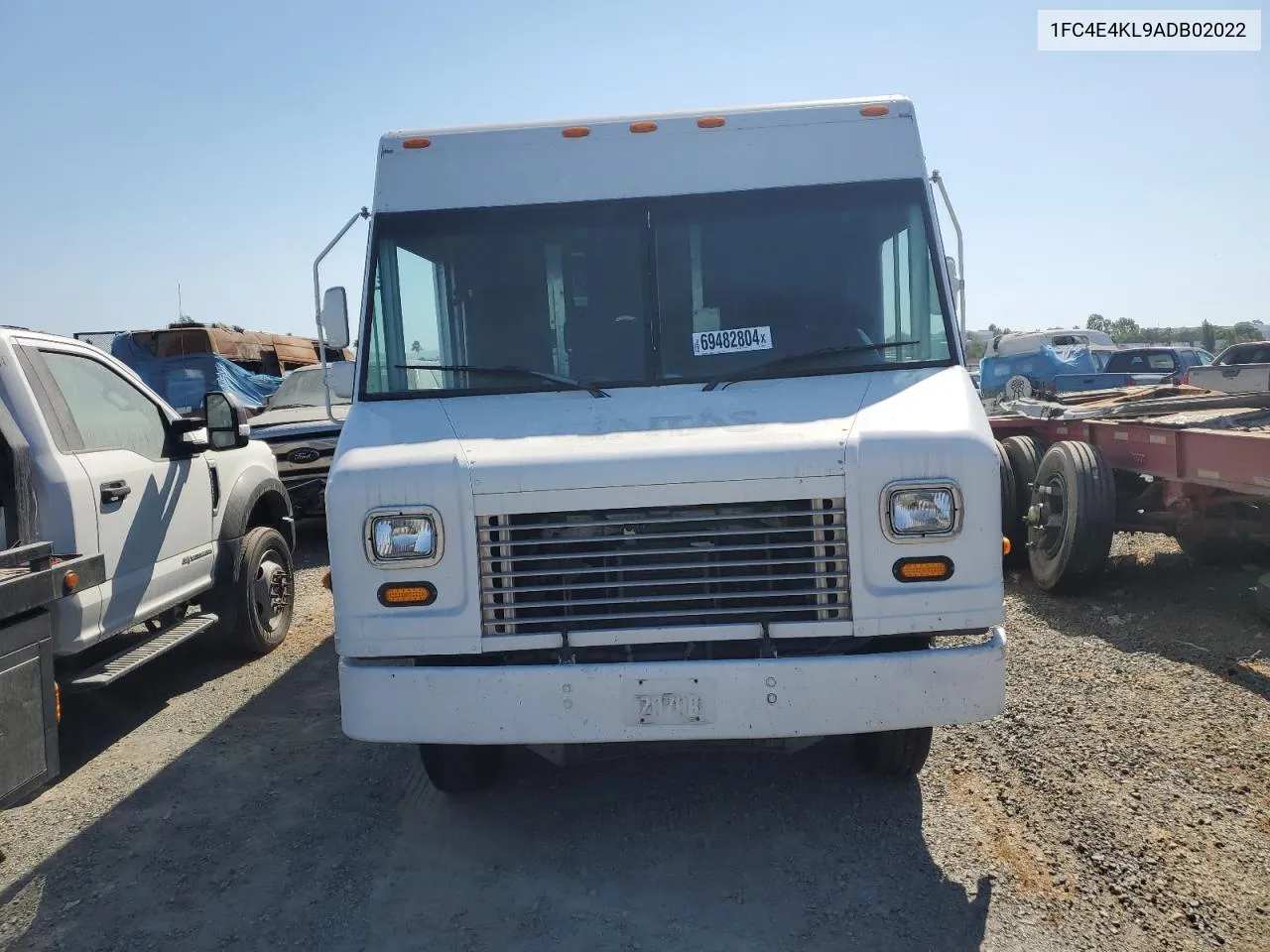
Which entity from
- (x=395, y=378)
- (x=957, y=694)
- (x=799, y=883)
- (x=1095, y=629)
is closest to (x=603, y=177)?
(x=395, y=378)

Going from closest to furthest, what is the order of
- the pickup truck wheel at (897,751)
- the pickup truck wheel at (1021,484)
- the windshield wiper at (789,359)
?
the pickup truck wheel at (897,751) < the windshield wiper at (789,359) < the pickup truck wheel at (1021,484)

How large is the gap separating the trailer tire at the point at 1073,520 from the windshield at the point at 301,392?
→ 8.29m

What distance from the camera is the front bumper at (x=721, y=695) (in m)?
3.46

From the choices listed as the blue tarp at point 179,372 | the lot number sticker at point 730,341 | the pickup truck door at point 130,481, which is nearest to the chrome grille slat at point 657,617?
the lot number sticker at point 730,341

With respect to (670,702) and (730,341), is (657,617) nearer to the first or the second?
(670,702)

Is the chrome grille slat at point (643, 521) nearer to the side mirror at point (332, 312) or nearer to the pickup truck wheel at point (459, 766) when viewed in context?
the pickup truck wheel at point (459, 766)

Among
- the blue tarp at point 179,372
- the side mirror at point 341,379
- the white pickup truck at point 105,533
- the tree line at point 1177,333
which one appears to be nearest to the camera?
the white pickup truck at point 105,533

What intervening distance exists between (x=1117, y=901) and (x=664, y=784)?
6.01 ft

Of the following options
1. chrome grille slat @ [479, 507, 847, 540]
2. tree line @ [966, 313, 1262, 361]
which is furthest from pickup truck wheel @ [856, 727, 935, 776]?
tree line @ [966, 313, 1262, 361]

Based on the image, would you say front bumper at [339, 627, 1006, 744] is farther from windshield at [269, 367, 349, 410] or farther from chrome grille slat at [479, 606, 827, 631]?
windshield at [269, 367, 349, 410]

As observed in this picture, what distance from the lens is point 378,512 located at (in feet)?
11.6

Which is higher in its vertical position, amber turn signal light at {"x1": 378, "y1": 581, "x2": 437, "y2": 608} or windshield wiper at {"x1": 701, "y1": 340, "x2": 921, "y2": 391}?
windshield wiper at {"x1": 701, "y1": 340, "x2": 921, "y2": 391}

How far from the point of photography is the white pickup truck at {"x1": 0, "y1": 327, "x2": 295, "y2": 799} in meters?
3.59

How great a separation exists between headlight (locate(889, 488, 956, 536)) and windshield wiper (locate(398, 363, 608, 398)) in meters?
1.37
